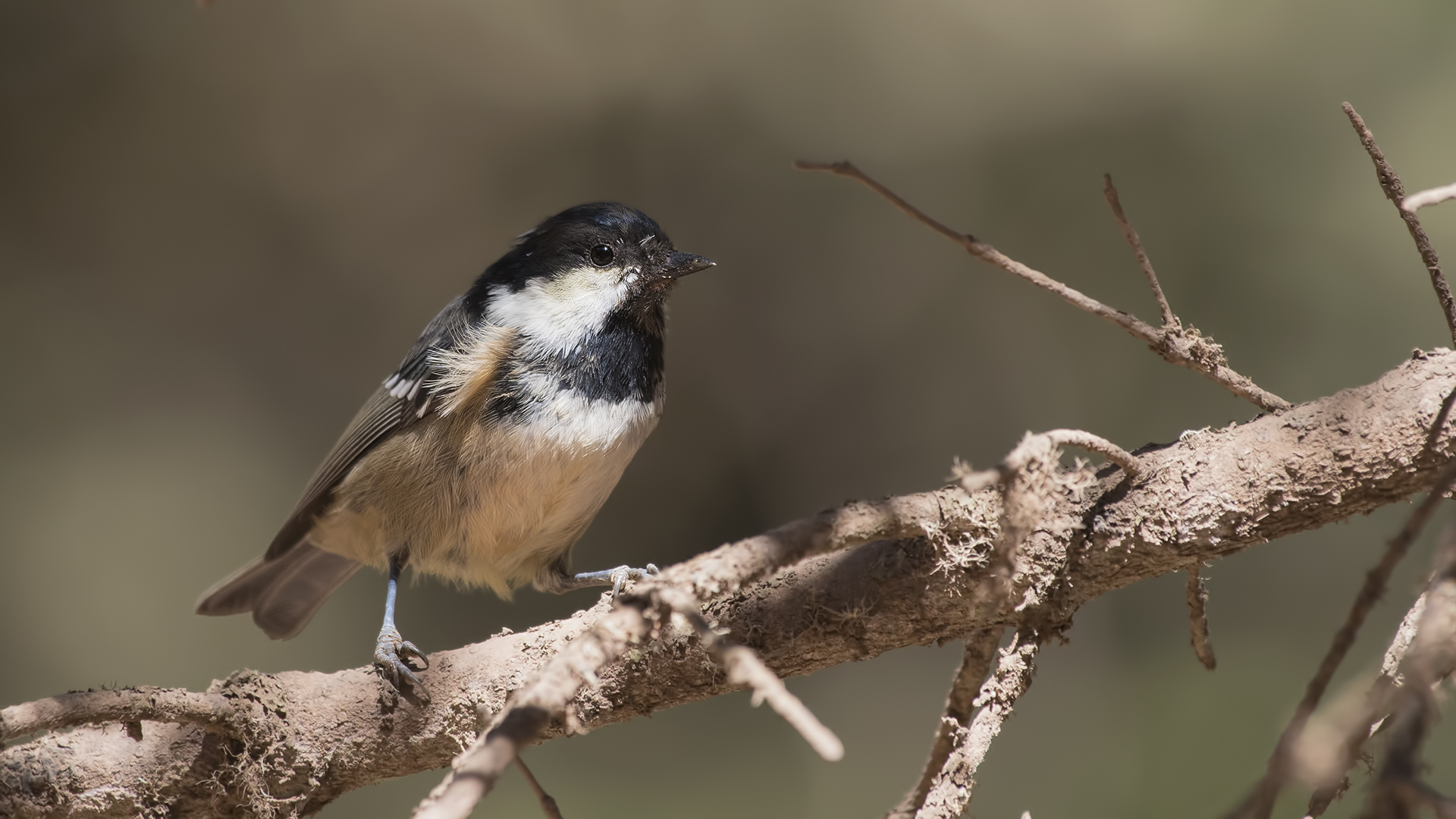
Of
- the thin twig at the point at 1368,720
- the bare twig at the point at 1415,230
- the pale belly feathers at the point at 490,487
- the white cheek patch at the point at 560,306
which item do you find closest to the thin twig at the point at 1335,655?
the thin twig at the point at 1368,720

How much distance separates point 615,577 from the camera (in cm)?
289

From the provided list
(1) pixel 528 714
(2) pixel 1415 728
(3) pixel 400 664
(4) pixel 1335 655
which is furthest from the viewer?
(3) pixel 400 664

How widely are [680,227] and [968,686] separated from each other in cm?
432

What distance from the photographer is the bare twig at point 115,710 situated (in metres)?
1.79

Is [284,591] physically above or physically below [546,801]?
below

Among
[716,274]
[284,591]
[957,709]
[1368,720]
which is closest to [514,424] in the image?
[284,591]

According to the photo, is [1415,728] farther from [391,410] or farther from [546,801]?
[391,410]

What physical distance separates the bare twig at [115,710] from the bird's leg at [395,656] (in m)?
0.32

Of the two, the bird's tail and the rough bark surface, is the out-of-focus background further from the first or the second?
the rough bark surface

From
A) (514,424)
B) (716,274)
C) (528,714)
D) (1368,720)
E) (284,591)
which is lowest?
(284,591)

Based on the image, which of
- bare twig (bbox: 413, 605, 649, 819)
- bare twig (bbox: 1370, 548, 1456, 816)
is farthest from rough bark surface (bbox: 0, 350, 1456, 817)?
bare twig (bbox: 1370, 548, 1456, 816)

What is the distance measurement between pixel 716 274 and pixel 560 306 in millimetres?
2624

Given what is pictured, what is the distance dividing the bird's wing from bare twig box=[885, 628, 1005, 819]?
1.85 m

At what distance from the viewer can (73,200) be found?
5.82m
